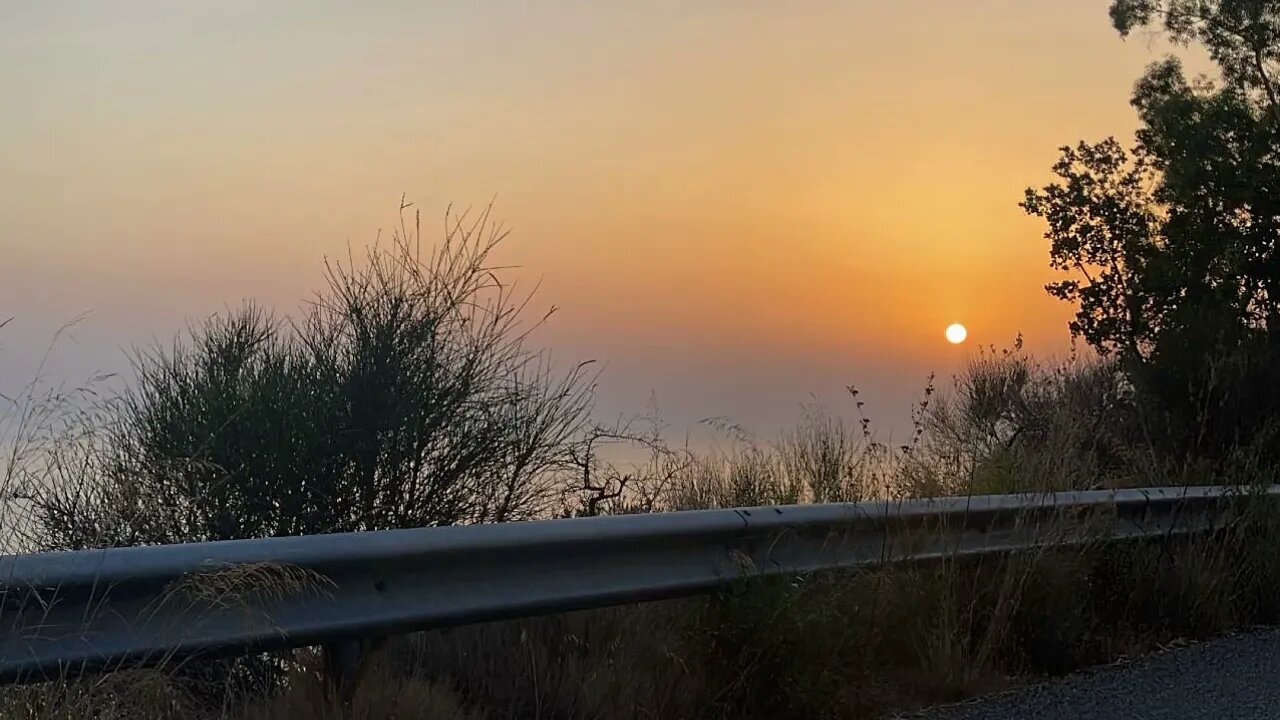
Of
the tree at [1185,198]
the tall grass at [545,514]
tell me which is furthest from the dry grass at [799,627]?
the tree at [1185,198]

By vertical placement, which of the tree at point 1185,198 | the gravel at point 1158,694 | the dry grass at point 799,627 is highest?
the tree at point 1185,198

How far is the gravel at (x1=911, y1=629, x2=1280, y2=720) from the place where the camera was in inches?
233

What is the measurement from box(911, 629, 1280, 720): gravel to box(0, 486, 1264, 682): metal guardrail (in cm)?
80

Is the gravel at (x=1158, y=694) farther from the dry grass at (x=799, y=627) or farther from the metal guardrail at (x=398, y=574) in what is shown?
the metal guardrail at (x=398, y=574)

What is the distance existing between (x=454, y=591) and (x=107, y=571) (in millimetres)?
1232

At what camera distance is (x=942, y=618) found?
263 inches

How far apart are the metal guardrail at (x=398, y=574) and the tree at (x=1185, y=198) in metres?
17.9

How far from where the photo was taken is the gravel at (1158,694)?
5930 mm

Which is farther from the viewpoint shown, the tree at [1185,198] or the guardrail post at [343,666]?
the tree at [1185,198]

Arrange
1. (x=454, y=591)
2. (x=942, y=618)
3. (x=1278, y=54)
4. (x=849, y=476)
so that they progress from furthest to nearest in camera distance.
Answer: (x=1278, y=54) → (x=849, y=476) → (x=942, y=618) → (x=454, y=591)

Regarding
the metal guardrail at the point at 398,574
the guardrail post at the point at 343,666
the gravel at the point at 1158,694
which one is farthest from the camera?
the gravel at the point at 1158,694

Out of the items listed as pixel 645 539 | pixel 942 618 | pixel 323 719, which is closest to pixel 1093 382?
pixel 942 618

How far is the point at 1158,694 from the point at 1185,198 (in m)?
24.7

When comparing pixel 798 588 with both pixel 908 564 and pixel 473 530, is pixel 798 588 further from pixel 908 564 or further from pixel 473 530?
pixel 473 530
